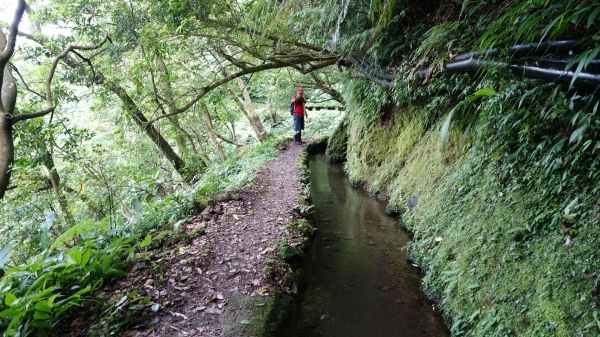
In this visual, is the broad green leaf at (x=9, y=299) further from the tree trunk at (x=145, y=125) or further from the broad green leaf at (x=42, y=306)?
the tree trunk at (x=145, y=125)

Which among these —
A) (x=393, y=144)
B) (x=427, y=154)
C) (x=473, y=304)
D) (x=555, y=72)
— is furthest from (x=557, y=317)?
(x=393, y=144)

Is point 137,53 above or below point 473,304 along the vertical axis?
above

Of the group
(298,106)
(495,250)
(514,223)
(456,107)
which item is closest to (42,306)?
(456,107)

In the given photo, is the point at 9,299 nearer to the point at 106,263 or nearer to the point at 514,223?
the point at 106,263

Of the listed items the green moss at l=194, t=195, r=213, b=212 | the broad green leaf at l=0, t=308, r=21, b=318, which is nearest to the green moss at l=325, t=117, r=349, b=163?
the green moss at l=194, t=195, r=213, b=212

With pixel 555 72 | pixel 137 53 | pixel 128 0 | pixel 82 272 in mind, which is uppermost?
pixel 128 0

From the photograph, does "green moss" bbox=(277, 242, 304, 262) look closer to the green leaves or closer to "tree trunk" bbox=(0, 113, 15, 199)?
the green leaves

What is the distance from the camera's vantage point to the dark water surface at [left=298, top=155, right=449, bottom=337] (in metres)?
3.67

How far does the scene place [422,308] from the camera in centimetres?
391

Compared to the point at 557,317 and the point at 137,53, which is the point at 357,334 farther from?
the point at 137,53

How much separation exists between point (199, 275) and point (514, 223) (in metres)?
3.39

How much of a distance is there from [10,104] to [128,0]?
5015mm

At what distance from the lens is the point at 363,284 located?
4453mm

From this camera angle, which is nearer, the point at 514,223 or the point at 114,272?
the point at 514,223
